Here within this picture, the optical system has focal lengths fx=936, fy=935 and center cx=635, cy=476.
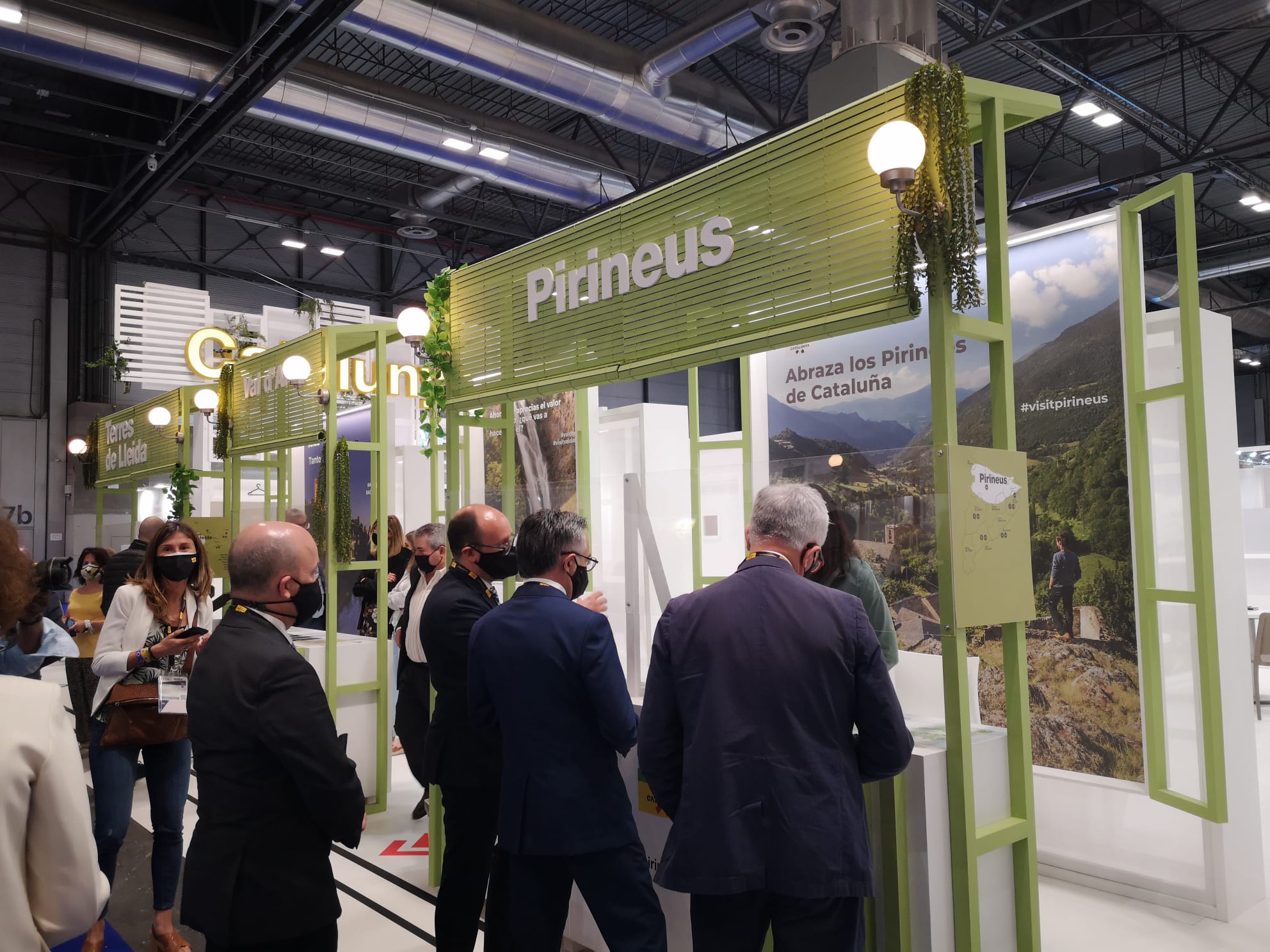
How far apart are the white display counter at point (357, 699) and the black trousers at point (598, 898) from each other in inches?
136

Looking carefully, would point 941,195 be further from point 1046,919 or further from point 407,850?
point 407,850

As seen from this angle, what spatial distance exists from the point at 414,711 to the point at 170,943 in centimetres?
163

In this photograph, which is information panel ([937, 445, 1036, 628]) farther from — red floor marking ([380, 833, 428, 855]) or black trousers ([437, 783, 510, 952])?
red floor marking ([380, 833, 428, 855])

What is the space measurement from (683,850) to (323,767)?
84 cm

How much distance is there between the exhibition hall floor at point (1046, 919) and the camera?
3.67 metres

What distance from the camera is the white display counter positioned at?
18.8 feet

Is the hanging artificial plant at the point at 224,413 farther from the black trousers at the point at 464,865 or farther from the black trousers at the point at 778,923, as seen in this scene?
the black trousers at the point at 778,923

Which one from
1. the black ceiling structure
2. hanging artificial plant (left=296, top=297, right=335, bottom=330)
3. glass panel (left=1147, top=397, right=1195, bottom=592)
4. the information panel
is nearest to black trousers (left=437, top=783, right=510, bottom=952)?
the information panel

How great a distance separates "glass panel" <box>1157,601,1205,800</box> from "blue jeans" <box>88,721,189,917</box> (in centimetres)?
410

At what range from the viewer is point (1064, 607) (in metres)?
4.61

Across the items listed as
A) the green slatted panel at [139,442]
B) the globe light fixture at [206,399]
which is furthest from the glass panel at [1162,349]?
the green slatted panel at [139,442]

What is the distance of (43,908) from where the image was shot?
139 centimetres

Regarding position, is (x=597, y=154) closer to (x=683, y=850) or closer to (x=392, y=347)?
(x=392, y=347)

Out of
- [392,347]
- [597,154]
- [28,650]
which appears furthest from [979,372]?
[392,347]
